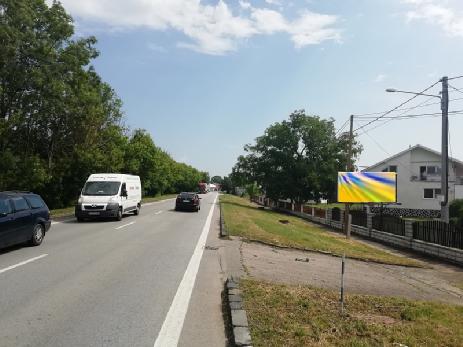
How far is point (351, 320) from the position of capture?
6.41m

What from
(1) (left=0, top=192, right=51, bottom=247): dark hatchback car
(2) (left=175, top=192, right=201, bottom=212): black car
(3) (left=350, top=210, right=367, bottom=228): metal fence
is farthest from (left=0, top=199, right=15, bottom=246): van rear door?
(2) (left=175, top=192, right=201, bottom=212): black car

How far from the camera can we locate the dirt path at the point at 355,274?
31.4 feet

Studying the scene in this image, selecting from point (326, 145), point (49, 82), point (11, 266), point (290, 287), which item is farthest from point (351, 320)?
point (326, 145)

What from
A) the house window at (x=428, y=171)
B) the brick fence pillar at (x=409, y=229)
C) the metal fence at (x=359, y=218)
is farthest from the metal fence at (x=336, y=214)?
the house window at (x=428, y=171)

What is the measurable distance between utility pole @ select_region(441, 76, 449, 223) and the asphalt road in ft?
40.0

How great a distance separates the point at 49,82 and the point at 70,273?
22.0m

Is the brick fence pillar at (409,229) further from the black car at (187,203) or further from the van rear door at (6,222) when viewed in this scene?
the black car at (187,203)

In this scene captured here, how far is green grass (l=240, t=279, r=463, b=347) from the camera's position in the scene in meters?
5.60

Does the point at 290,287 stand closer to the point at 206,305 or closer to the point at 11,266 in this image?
the point at 206,305

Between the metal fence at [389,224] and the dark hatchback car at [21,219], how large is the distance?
16.2 meters

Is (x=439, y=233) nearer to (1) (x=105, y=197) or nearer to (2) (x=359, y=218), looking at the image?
(2) (x=359, y=218)

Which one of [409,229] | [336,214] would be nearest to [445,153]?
[409,229]

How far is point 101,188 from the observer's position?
23891 millimetres

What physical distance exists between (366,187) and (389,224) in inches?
95.8
